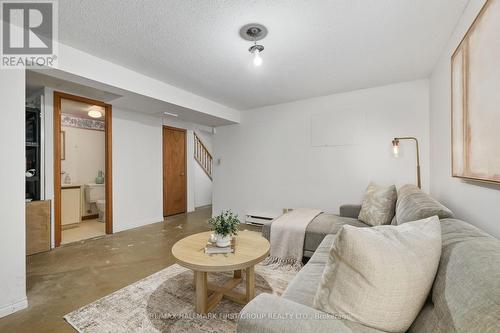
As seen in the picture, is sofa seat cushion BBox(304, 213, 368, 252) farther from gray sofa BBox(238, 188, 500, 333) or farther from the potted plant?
gray sofa BBox(238, 188, 500, 333)

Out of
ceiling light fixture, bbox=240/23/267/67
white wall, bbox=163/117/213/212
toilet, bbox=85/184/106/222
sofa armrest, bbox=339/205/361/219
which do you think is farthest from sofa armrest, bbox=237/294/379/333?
toilet, bbox=85/184/106/222

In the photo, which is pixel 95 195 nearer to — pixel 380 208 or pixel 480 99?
pixel 380 208

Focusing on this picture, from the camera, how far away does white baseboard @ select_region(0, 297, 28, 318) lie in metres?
1.75

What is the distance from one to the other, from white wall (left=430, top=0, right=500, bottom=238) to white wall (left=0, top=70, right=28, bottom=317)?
341 cm

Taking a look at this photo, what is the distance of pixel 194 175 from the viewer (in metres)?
6.09

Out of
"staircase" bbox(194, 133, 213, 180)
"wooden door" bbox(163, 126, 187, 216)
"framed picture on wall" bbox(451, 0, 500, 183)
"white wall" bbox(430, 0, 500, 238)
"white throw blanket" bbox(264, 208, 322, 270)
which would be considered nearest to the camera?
"framed picture on wall" bbox(451, 0, 500, 183)

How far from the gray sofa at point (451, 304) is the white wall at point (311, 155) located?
245 centimetres

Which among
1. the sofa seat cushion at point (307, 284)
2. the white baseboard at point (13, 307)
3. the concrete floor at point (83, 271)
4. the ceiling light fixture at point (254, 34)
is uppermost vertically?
the ceiling light fixture at point (254, 34)

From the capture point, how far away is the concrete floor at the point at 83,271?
5.72ft

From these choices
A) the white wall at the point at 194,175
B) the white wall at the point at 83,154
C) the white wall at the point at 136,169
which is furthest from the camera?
the white wall at the point at 194,175

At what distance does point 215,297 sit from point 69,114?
5287 mm

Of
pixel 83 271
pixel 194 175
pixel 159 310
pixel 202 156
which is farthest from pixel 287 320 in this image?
pixel 202 156

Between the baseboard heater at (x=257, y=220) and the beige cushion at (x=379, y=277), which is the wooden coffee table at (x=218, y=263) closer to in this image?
the beige cushion at (x=379, y=277)

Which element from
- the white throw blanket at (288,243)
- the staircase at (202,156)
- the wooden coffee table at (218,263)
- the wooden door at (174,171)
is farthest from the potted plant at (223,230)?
the staircase at (202,156)
